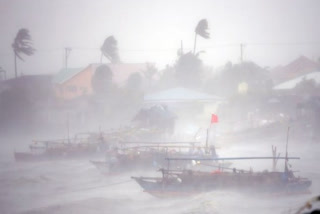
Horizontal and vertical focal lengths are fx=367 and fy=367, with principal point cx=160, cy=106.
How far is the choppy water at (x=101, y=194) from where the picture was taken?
56.0 ft

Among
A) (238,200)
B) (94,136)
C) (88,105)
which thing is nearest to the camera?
(238,200)

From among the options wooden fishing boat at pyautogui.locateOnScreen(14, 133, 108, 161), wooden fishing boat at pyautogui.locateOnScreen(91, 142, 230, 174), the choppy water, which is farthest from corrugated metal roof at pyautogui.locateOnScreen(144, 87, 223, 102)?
wooden fishing boat at pyautogui.locateOnScreen(91, 142, 230, 174)

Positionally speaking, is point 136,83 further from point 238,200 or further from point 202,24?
point 238,200

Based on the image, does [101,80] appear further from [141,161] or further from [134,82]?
[141,161]

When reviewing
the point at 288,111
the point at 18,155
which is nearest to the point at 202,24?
the point at 288,111

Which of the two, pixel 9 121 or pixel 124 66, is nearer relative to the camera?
pixel 9 121

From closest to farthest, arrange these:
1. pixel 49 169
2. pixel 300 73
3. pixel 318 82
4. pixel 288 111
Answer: pixel 49 169 → pixel 288 111 → pixel 318 82 → pixel 300 73

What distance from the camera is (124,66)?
52156 mm

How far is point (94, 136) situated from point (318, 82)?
24.7 metres

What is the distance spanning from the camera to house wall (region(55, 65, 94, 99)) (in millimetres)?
44500

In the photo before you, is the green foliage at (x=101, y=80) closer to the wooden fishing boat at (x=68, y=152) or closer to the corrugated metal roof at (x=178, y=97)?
the corrugated metal roof at (x=178, y=97)

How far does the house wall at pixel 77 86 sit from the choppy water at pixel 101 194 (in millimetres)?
16957

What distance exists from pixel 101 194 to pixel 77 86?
2752 cm

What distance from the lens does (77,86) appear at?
149ft
